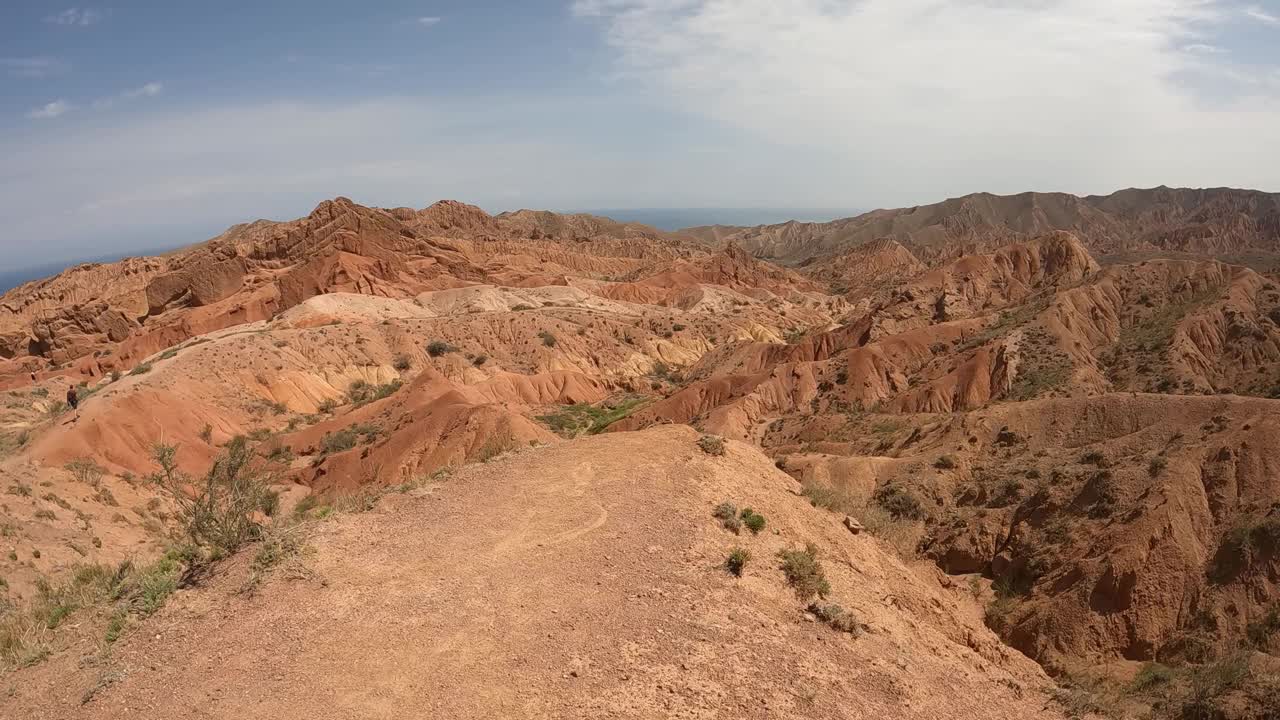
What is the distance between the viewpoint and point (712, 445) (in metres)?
17.1

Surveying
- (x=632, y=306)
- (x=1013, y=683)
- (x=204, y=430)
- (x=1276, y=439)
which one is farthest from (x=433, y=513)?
(x=632, y=306)

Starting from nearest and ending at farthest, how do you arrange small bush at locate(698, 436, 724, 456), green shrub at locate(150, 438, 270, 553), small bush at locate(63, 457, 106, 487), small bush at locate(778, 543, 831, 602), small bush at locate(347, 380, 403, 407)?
small bush at locate(778, 543, 831, 602) < green shrub at locate(150, 438, 270, 553) < small bush at locate(698, 436, 724, 456) < small bush at locate(63, 457, 106, 487) < small bush at locate(347, 380, 403, 407)

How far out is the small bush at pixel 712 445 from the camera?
1695cm

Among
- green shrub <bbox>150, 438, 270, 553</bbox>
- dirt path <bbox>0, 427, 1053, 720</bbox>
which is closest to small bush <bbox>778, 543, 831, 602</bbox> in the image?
dirt path <bbox>0, 427, 1053, 720</bbox>

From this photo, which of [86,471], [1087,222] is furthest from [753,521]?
[1087,222]

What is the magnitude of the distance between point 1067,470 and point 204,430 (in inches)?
1383

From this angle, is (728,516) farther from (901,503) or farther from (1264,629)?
(1264,629)

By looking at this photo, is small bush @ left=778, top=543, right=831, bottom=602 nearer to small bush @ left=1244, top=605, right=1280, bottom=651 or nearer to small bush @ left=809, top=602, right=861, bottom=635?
small bush @ left=809, top=602, right=861, bottom=635

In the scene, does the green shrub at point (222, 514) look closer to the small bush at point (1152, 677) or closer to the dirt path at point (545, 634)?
the dirt path at point (545, 634)

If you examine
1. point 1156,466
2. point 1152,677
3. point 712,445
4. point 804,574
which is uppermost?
point 712,445

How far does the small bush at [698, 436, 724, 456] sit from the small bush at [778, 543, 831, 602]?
4136 mm

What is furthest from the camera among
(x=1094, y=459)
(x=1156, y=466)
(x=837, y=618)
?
(x=1094, y=459)

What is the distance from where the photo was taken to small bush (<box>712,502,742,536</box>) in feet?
44.4

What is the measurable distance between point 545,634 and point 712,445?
25.7 feet
